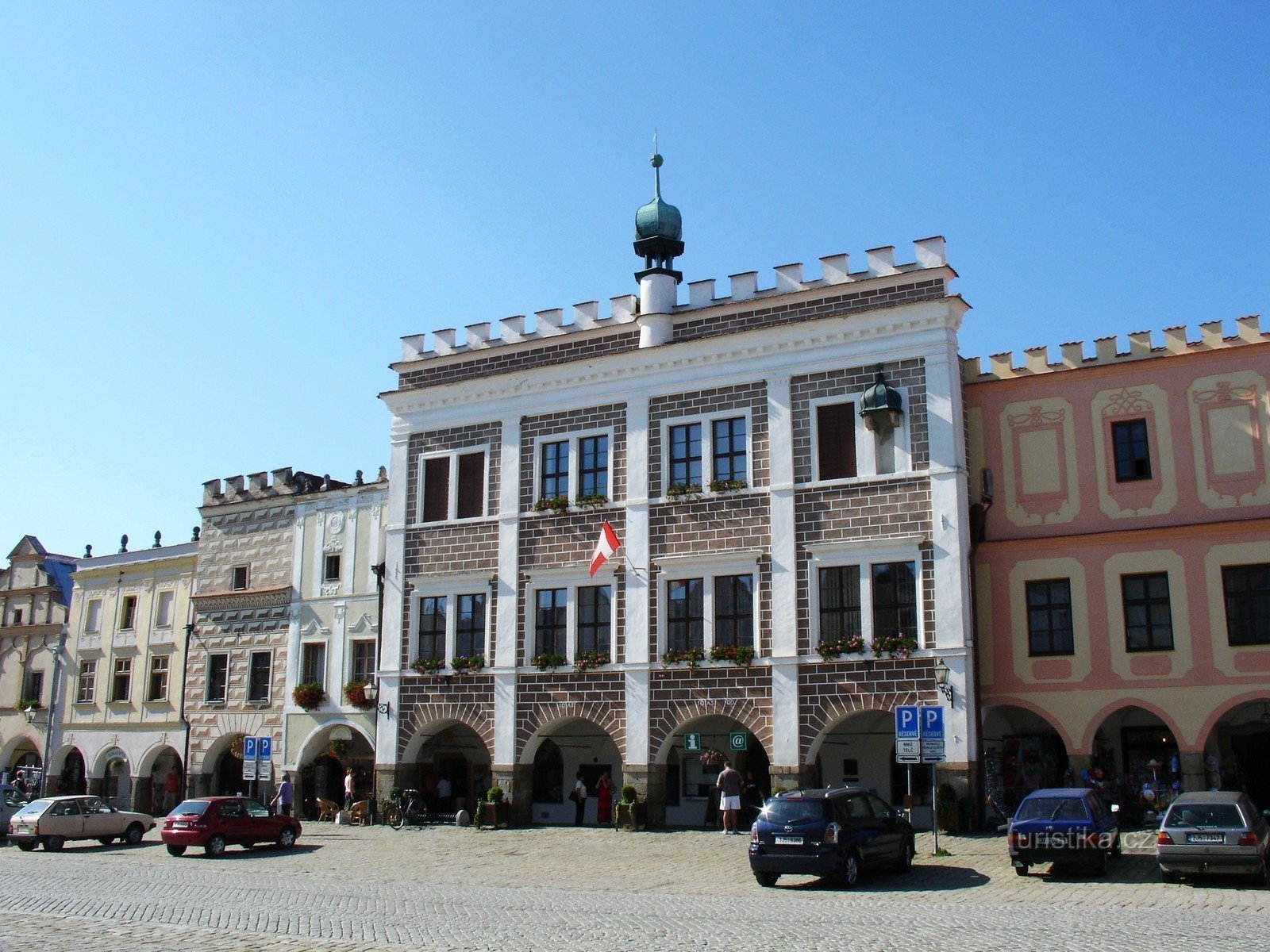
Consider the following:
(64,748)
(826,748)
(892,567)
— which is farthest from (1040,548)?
(64,748)

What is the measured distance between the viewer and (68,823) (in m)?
30.4

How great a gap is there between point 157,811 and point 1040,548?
103 ft

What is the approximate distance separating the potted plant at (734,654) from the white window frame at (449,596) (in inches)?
271

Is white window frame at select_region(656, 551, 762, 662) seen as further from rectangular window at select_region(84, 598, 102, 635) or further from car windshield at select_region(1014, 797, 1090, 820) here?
rectangular window at select_region(84, 598, 102, 635)

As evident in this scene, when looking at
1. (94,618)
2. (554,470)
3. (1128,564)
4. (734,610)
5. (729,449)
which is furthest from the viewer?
(94,618)

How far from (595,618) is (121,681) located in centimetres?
2184

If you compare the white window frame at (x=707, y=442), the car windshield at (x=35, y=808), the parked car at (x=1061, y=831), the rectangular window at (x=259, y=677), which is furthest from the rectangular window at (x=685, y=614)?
the car windshield at (x=35, y=808)

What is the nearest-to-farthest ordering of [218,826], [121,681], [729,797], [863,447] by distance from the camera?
[218,826]
[729,797]
[863,447]
[121,681]

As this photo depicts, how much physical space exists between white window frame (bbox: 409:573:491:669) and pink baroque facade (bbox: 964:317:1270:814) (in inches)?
515

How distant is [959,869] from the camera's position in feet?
71.4

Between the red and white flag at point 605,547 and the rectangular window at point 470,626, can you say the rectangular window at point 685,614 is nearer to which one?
the red and white flag at point 605,547

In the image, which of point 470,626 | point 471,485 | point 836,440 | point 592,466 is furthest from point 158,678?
point 836,440

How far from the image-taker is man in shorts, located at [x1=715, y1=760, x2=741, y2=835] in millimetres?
28125

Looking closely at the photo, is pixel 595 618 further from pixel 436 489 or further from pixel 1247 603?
pixel 1247 603
